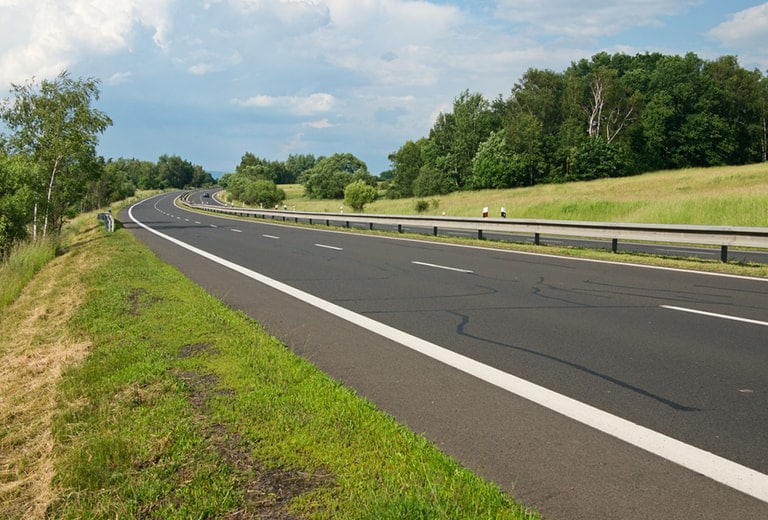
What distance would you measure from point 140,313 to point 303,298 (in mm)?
2482

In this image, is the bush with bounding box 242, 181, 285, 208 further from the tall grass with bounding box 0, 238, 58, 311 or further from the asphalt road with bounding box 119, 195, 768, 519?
the asphalt road with bounding box 119, 195, 768, 519

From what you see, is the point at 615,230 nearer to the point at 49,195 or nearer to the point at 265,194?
the point at 49,195

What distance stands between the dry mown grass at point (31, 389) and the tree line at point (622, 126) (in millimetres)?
68218

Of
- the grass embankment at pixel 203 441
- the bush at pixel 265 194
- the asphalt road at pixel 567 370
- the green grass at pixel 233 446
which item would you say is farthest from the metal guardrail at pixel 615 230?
the bush at pixel 265 194

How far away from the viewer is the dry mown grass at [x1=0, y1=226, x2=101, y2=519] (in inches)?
133

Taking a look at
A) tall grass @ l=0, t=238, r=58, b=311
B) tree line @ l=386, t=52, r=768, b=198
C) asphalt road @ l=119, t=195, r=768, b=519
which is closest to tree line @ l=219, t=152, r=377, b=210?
tree line @ l=386, t=52, r=768, b=198

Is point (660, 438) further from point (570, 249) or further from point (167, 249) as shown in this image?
point (167, 249)

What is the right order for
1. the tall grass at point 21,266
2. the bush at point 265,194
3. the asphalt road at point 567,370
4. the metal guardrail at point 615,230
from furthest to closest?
the bush at point 265,194, the tall grass at point 21,266, the metal guardrail at point 615,230, the asphalt road at point 567,370

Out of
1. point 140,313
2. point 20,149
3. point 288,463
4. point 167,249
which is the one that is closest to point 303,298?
point 140,313

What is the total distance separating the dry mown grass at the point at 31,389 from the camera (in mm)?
3385

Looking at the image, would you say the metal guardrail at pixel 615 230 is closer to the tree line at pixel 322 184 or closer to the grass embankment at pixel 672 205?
the grass embankment at pixel 672 205

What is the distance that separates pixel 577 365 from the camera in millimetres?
5449

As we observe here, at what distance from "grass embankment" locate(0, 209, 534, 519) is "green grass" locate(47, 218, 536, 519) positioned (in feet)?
0.04

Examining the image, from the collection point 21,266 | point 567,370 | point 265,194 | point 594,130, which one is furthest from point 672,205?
point 265,194
